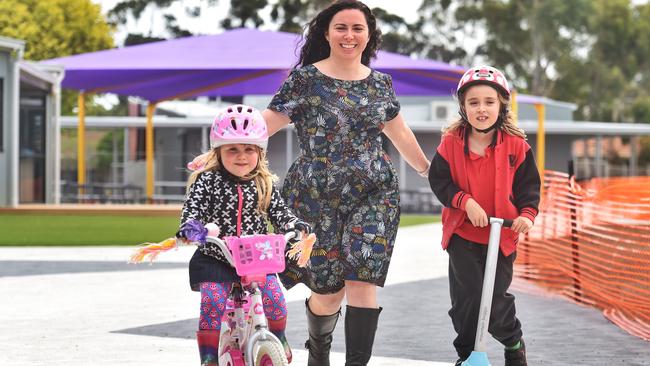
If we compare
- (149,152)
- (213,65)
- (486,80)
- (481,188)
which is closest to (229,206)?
(481,188)

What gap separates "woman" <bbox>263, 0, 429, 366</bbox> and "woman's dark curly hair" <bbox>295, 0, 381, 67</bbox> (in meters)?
0.15

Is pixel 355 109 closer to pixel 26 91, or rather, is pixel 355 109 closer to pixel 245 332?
pixel 245 332

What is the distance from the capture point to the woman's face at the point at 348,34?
5848mm

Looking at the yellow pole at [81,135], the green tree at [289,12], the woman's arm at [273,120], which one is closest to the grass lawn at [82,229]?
the yellow pole at [81,135]

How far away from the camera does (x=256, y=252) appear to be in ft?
16.3

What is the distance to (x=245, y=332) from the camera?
5.22m

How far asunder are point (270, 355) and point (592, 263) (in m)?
5.91

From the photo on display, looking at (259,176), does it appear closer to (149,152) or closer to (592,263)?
(592,263)

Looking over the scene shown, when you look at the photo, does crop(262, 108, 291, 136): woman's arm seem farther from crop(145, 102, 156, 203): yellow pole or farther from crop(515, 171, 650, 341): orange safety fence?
crop(145, 102, 156, 203): yellow pole

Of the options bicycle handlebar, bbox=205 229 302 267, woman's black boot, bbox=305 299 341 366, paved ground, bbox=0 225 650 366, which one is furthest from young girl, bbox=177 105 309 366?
paved ground, bbox=0 225 650 366

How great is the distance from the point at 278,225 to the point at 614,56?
71173mm

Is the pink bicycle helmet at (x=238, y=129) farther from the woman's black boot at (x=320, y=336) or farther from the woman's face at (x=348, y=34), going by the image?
the woman's black boot at (x=320, y=336)

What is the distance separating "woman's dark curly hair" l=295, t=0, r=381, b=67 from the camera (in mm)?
6016

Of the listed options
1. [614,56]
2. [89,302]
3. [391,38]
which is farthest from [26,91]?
[614,56]
